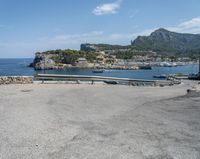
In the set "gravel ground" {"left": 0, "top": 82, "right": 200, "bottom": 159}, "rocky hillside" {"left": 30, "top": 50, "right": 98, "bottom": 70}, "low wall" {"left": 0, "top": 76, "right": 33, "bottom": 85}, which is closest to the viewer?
"gravel ground" {"left": 0, "top": 82, "right": 200, "bottom": 159}

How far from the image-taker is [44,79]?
87.9 feet

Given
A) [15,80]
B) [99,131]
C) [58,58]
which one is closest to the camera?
[99,131]

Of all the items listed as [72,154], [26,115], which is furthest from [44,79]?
[72,154]

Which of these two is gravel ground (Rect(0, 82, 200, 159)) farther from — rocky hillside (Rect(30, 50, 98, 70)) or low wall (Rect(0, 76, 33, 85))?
rocky hillside (Rect(30, 50, 98, 70))

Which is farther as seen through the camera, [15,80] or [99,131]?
[15,80]

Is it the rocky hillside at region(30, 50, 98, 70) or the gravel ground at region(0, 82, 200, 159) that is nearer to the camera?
the gravel ground at region(0, 82, 200, 159)

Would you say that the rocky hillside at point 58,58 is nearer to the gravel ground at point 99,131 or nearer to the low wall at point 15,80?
the low wall at point 15,80

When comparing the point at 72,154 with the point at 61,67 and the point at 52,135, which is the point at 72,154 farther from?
the point at 61,67

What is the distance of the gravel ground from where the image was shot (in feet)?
22.4

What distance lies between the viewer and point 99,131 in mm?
8664

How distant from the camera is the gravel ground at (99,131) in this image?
6.84 meters

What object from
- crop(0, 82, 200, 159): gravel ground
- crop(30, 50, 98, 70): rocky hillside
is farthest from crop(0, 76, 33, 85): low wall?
crop(30, 50, 98, 70): rocky hillside

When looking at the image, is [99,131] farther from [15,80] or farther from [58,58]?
[58,58]

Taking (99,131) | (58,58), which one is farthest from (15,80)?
(58,58)
